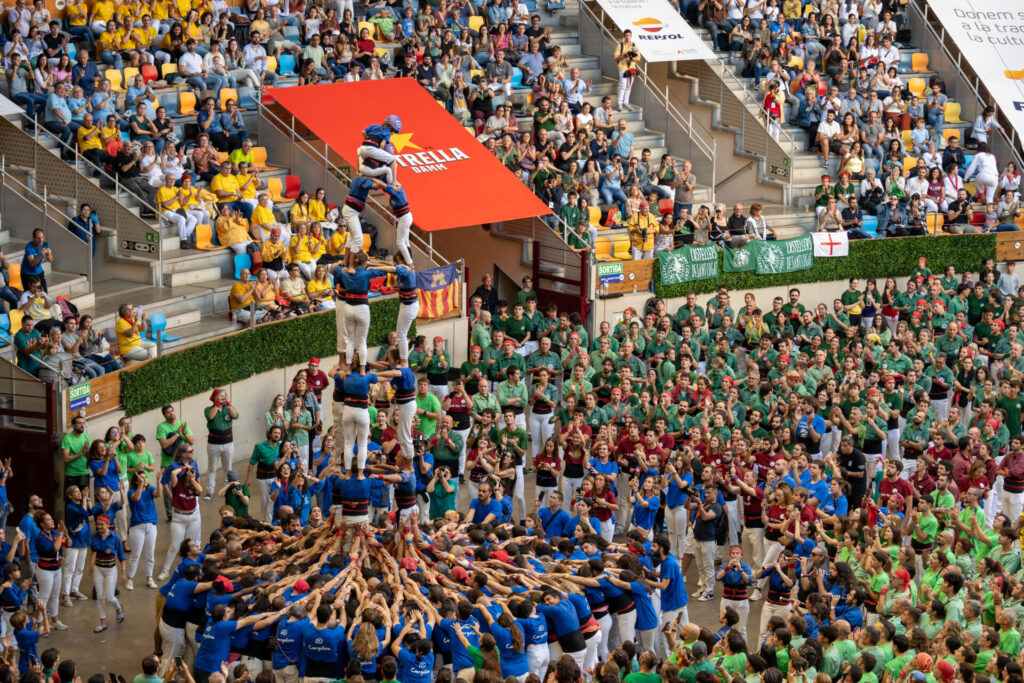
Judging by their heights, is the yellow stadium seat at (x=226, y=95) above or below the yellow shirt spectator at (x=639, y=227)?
above

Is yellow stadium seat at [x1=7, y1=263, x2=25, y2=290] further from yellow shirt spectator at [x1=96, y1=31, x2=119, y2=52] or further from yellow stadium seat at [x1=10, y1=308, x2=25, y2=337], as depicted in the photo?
yellow shirt spectator at [x1=96, y1=31, x2=119, y2=52]

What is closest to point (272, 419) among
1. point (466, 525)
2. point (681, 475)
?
point (466, 525)

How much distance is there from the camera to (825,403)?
23.0 m

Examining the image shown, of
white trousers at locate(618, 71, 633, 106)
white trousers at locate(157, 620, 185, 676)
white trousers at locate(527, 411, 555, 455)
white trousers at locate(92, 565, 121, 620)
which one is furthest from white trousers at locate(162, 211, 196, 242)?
white trousers at locate(618, 71, 633, 106)

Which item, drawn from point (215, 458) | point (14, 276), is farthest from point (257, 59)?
point (215, 458)

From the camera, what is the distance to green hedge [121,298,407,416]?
73.6 feet

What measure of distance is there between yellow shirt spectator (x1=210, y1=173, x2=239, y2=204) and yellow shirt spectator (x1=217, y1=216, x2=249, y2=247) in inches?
28.7

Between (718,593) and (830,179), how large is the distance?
14935mm

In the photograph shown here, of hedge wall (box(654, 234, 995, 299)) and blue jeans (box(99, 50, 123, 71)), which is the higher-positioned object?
blue jeans (box(99, 50, 123, 71))

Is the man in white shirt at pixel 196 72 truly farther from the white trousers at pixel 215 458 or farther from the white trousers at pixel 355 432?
the white trousers at pixel 355 432

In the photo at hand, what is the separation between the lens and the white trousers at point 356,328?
677 inches

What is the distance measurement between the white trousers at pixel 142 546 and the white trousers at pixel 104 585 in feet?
2.95

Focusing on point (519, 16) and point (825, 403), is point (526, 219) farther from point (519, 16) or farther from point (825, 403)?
point (825, 403)

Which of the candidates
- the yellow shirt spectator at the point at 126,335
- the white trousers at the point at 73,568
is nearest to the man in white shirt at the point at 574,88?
the yellow shirt spectator at the point at 126,335
